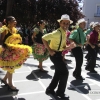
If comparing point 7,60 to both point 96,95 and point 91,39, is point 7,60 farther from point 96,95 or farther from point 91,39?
point 91,39

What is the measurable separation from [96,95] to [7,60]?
6.99 feet

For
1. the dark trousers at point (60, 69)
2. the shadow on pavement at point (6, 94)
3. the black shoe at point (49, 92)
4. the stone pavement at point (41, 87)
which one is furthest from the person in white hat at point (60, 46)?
the shadow on pavement at point (6, 94)

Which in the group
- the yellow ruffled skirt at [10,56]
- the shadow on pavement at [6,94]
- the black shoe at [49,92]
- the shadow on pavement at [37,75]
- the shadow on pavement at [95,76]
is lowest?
the shadow on pavement at [95,76]

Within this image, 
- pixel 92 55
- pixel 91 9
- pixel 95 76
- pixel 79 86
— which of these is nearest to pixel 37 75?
pixel 79 86

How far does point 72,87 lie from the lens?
512cm

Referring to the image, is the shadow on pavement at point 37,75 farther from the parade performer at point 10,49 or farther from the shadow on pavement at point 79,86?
the parade performer at point 10,49

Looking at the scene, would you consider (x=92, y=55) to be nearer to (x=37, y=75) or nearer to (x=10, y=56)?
(x=37, y=75)

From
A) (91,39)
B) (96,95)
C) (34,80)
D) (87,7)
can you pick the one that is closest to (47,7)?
(91,39)

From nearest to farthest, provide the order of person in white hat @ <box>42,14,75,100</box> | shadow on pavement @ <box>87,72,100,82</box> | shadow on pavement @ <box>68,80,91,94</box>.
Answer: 1. person in white hat @ <box>42,14,75,100</box>
2. shadow on pavement @ <box>68,80,91,94</box>
3. shadow on pavement @ <box>87,72,100,82</box>

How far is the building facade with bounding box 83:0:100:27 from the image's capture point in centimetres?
3697

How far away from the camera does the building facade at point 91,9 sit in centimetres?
3697

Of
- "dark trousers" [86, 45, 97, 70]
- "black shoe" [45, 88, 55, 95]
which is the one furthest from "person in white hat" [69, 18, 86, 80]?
"black shoe" [45, 88, 55, 95]

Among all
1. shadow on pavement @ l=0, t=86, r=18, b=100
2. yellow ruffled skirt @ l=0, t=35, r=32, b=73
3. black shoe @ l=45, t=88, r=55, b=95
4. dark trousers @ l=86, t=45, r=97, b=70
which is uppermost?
yellow ruffled skirt @ l=0, t=35, r=32, b=73

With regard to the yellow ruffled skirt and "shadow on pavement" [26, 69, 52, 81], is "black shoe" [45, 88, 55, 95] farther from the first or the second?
"shadow on pavement" [26, 69, 52, 81]
